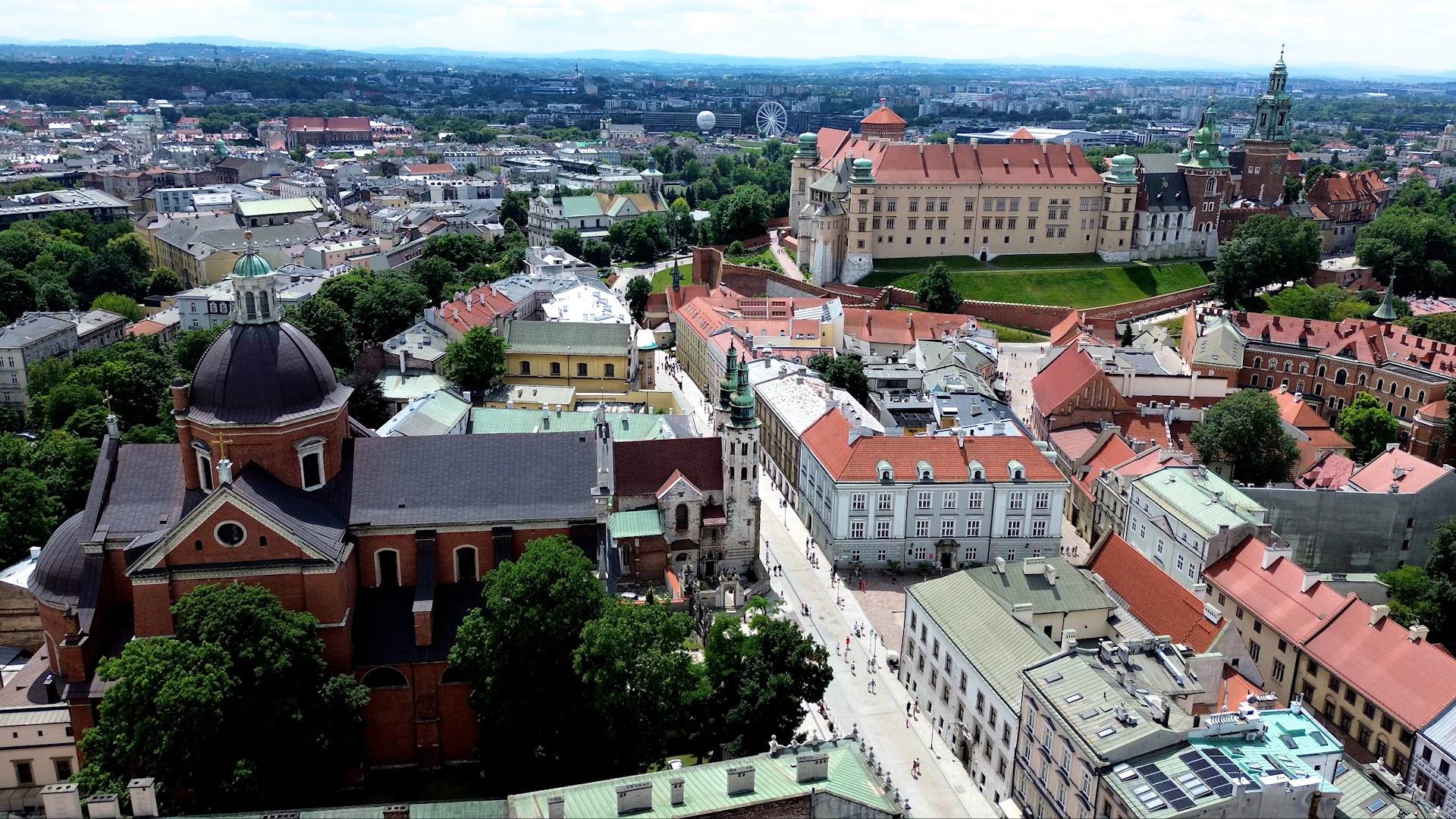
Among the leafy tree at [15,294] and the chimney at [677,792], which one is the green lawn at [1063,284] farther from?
the chimney at [677,792]

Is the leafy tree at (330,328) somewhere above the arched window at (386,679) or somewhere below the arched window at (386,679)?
above

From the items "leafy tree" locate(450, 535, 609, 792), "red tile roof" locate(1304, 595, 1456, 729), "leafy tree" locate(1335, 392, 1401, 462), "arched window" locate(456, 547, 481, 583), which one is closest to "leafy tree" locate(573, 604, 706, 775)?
"leafy tree" locate(450, 535, 609, 792)

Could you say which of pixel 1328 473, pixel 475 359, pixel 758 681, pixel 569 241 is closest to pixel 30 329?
pixel 475 359

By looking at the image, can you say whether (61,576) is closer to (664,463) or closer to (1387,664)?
(664,463)

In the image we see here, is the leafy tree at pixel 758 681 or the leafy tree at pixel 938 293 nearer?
the leafy tree at pixel 758 681

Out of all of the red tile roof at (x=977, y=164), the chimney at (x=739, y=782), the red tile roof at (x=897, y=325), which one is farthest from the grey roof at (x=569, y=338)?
the chimney at (x=739, y=782)

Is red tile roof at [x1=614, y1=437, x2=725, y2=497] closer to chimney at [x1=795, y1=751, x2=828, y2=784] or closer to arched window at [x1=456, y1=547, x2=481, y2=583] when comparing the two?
arched window at [x1=456, y1=547, x2=481, y2=583]
